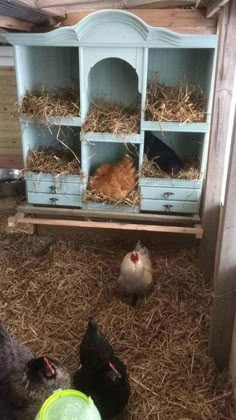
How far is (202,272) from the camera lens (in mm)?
2449


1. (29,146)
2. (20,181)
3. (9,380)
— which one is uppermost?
(29,146)

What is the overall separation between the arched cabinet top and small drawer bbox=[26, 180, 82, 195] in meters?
0.83

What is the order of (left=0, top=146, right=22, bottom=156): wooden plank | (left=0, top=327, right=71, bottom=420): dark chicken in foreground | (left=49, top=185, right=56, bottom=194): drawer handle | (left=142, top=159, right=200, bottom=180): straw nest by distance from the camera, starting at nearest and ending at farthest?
(left=0, top=327, right=71, bottom=420): dark chicken in foreground < (left=142, top=159, right=200, bottom=180): straw nest < (left=49, top=185, right=56, bottom=194): drawer handle < (left=0, top=146, right=22, bottom=156): wooden plank

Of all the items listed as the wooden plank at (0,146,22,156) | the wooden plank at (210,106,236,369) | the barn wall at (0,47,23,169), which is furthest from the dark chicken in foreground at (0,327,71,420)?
the wooden plank at (0,146,22,156)

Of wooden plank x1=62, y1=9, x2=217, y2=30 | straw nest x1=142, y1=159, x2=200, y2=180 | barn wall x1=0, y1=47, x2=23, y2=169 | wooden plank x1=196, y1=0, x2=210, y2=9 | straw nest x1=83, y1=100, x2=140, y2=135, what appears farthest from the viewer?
barn wall x1=0, y1=47, x2=23, y2=169

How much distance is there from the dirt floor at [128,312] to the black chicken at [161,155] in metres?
0.63

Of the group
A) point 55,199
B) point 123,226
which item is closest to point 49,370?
point 123,226

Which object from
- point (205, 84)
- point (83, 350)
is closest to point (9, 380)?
point (83, 350)

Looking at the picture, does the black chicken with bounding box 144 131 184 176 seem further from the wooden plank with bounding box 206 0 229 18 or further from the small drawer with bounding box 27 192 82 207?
the wooden plank with bounding box 206 0 229 18

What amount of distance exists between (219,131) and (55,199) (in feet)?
3.66

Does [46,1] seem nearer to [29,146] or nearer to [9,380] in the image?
[29,146]

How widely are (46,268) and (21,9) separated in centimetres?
155

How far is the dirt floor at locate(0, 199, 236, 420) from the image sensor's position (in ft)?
5.50

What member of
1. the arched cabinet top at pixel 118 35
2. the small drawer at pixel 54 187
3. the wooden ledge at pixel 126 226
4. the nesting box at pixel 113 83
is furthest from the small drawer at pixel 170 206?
the arched cabinet top at pixel 118 35
